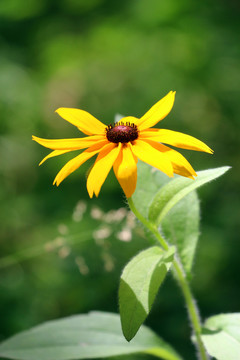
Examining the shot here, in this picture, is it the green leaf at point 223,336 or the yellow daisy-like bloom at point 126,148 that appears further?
the green leaf at point 223,336

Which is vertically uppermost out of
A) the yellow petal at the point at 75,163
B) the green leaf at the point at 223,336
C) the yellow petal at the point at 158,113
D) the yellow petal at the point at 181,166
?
the yellow petal at the point at 158,113

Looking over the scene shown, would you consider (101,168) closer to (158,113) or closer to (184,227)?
(158,113)

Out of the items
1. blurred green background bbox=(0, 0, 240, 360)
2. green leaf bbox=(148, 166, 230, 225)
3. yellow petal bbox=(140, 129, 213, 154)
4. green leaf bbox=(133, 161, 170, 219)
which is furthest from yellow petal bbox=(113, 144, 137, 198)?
blurred green background bbox=(0, 0, 240, 360)

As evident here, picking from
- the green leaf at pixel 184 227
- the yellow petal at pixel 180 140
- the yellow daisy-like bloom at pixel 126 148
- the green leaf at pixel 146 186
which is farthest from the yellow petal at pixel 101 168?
the green leaf at pixel 184 227

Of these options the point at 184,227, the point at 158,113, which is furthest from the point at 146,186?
the point at 158,113

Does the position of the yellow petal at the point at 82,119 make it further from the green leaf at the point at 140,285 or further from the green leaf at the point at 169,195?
the green leaf at the point at 140,285

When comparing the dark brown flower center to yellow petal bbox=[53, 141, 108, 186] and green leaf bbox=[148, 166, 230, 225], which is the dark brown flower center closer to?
yellow petal bbox=[53, 141, 108, 186]
